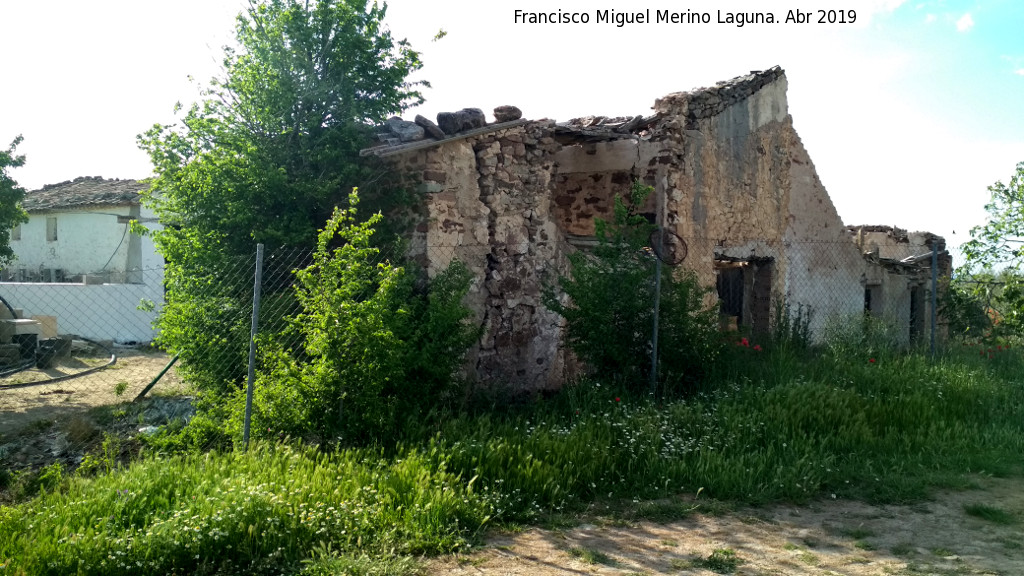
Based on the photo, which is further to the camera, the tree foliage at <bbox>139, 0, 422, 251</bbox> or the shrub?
the tree foliage at <bbox>139, 0, 422, 251</bbox>

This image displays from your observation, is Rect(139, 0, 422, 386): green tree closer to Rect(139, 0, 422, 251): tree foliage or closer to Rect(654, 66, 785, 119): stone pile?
Rect(139, 0, 422, 251): tree foliage

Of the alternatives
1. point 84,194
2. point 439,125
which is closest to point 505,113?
point 439,125

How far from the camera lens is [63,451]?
718cm

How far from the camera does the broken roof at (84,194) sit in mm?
19536

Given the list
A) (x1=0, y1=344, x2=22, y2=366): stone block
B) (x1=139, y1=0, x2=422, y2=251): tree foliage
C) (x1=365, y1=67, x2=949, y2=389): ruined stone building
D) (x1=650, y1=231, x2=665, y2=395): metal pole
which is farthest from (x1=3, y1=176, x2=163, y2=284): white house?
(x1=650, y1=231, x2=665, y2=395): metal pole

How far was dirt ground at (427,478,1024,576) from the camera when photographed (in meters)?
4.20

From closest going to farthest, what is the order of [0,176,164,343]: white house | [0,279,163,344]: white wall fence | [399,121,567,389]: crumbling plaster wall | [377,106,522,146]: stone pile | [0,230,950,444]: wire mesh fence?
[0,230,950,444]: wire mesh fence → [377,106,522,146]: stone pile → [399,121,567,389]: crumbling plaster wall → [0,279,163,344]: white wall fence → [0,176,164,343]: white house

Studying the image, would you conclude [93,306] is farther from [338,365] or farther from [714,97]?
[338,365]

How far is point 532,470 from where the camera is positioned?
5.30m

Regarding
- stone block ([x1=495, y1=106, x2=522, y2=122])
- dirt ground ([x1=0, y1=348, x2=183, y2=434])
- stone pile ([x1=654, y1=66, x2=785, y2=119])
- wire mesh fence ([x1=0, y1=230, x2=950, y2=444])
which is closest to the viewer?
wire mesh fence ([x1=0, y1=230, x2=950, y2=444])

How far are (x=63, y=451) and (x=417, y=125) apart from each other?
458 cm

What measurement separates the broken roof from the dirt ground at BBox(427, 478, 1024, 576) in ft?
57.2

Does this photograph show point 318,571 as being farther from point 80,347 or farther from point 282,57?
point 80,347

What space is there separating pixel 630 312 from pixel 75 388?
827 centimetres
